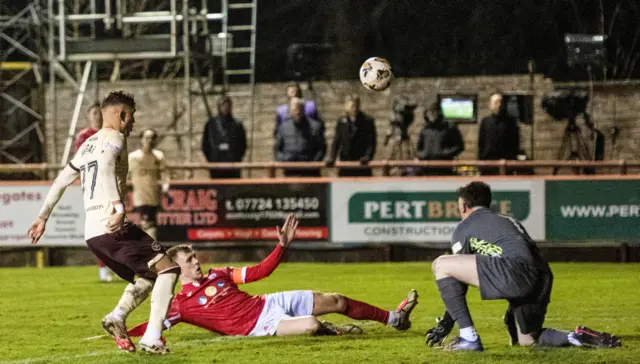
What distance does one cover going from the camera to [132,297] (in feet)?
30.6

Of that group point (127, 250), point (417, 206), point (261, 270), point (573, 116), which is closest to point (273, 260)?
point (261, 270)

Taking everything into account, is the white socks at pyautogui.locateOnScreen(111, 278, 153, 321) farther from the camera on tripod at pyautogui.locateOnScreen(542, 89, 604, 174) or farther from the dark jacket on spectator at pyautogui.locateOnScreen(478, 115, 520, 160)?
the camera on tripod at pyautogui.locateOnScreen(542, 89, 604, 174)

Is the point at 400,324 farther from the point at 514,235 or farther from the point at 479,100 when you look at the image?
the point at 479,100

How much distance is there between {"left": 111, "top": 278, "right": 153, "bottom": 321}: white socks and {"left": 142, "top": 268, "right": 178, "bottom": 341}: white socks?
268 millimetres

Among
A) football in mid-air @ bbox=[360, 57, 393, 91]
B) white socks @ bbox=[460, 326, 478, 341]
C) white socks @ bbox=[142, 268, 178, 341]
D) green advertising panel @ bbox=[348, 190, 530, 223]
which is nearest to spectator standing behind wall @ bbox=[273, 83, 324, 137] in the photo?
green advertising panel @ bbox=[348, 190, 530, 223]

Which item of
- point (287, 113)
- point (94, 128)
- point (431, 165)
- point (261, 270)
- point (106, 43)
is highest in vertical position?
point (106, 43)

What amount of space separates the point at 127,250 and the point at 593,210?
10.8 meters

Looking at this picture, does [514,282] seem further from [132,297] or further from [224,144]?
[224,144]

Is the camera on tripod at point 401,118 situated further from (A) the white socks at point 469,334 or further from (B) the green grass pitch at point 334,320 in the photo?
(A) the white socks at point 469,334

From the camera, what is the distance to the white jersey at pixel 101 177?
29.9 feet

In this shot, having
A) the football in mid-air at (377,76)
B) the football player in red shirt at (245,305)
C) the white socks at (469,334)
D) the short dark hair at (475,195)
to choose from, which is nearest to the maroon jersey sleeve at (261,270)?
the football player in red shirt at (245,305)

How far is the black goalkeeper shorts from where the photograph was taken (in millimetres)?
8852

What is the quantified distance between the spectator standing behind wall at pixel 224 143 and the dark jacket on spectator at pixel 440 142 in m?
3.08

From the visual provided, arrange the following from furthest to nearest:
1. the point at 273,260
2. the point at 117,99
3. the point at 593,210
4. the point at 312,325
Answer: the point at 593,210, the point at 312,325, the point at 273,260, the point at 117,99
